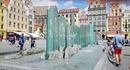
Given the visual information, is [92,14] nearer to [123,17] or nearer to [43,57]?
[123,17]

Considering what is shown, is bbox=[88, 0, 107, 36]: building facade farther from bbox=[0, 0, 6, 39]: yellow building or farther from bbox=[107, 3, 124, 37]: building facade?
bbox=[0, 0, 6, 39]: yellow building

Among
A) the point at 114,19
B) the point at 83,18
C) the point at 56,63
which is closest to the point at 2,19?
the point at 83,18

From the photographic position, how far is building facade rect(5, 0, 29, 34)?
47.8 m

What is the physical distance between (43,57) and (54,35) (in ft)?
4.02

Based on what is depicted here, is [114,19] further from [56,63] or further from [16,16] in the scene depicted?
[56,63]

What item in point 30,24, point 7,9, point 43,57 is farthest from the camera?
point 30,24

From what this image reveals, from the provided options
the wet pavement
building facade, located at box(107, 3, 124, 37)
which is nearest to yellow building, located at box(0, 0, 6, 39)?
building facade, located at box(107, 3, 124, 37)

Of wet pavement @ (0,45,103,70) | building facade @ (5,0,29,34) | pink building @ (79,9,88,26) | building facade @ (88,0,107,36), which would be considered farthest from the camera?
pink building @ (79,9,88,26)

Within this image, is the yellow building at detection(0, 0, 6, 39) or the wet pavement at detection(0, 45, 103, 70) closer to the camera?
the wet pavement at detection(0, 45, 103, 70)

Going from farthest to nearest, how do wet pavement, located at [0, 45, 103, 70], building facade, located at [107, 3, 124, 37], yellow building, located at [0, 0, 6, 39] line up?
building facade, located at [107, 3, 124, 37]
yellow building, located at [0, 0, 6, 39]
wet pavement, located at [0, 45, 103, 70]

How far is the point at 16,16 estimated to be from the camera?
51.1m

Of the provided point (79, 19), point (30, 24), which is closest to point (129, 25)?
point (79, 19)

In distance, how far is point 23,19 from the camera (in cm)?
5503

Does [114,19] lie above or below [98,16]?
below
